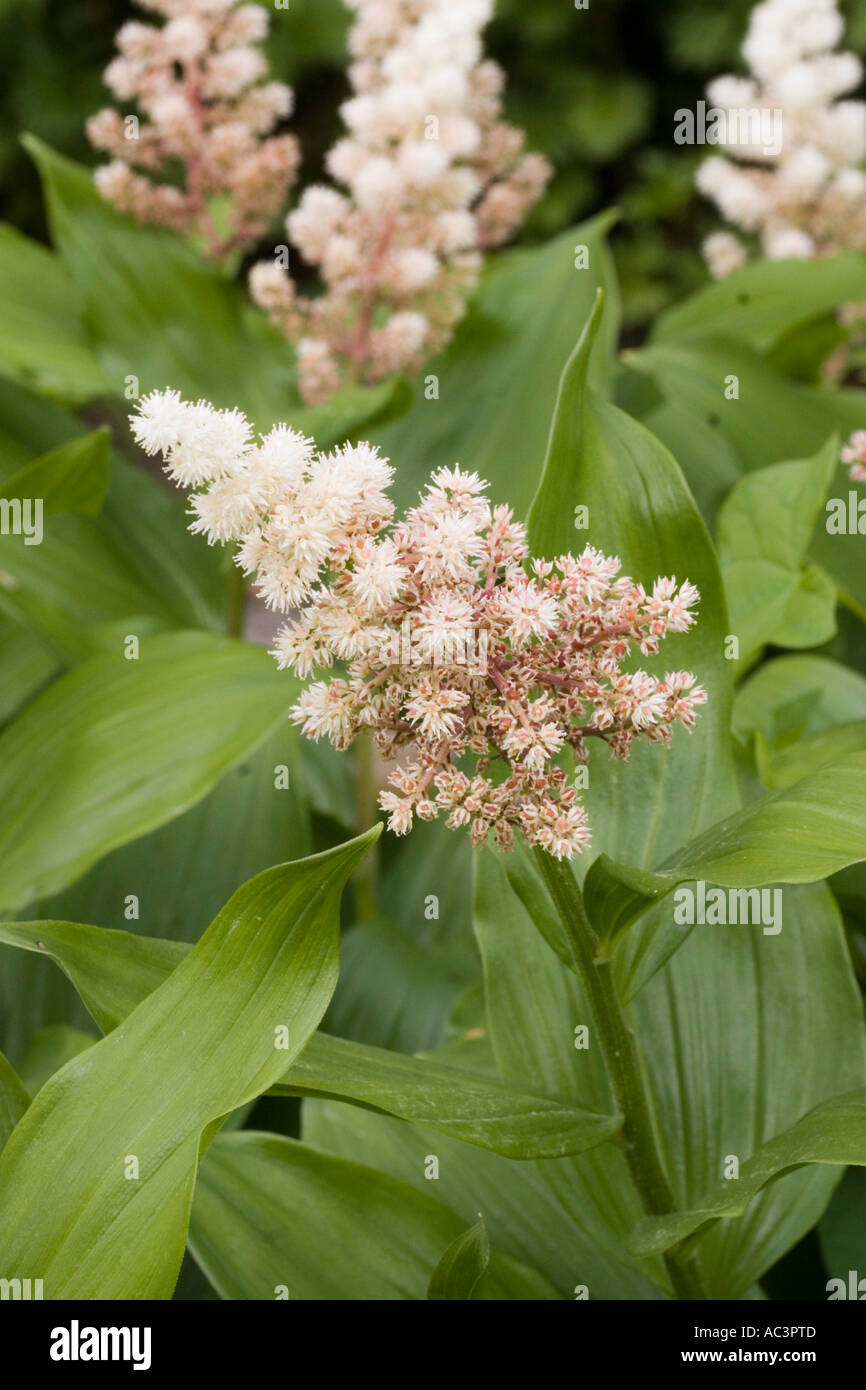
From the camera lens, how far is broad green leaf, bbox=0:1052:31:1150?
77cm

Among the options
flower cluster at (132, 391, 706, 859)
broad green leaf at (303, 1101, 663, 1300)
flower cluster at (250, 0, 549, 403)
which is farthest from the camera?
flower cluster at (250, 0, 549, 403)

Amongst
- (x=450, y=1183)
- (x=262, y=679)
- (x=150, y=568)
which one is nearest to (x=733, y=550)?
(x=262, y=679)

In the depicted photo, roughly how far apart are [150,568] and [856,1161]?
Answer: 1156 mm

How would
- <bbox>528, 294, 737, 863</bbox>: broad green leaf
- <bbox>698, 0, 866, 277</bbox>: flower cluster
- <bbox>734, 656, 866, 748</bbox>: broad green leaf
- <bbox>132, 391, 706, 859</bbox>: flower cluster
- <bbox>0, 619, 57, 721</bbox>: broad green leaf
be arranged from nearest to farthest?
<bbox>132, 391, 706, 859</bbox>: flower cluster
<bbox>528, 294, 737, 863</bbox>: broad green leaf
<bbox>734, 656, 866, 748</bbox>: broad green leaf
<bbox>0, 619, 57, 721</bbox>: broad green leaf
<bbox>698, 0, 866, 277</bbox>: flower cluster

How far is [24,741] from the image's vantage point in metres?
1.18

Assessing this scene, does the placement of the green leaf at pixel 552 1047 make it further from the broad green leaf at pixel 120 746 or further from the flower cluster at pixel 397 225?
the flower cluster at pixel 397 225

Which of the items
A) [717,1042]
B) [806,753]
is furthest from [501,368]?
[717,1042]

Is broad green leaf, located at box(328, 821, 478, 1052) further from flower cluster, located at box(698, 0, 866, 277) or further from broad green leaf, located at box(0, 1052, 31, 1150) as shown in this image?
flower cluster, located at box(698, 0, 866, 277)

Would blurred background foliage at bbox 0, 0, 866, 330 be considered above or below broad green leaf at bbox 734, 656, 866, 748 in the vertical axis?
above

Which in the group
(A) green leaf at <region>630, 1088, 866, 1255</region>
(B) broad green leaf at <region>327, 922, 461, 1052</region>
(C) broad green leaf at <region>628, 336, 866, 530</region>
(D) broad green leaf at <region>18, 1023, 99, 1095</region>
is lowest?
(A) green leaf at <region>630, 1088, 866, 1255</region>

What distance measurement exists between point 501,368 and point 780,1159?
3.40ft

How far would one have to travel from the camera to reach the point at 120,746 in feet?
3.65

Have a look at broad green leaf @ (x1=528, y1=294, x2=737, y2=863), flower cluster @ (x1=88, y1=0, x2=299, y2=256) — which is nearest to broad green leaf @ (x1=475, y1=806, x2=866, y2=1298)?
broad green leaf @ (x1=528, y1=294, x2=737, y2=863)

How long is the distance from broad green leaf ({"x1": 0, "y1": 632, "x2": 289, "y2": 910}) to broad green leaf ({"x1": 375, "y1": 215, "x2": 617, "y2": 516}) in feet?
1.32
